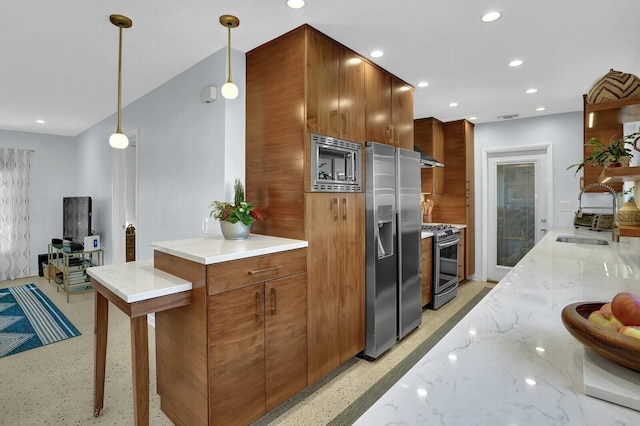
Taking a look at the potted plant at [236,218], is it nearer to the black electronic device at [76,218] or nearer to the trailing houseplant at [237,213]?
the trailing houseplant at [237,213]

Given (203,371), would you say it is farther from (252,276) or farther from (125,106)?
(125,106)

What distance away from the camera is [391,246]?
290 cm

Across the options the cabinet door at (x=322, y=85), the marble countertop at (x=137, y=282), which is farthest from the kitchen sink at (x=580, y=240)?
the marble countertop at (x=137, y=282)

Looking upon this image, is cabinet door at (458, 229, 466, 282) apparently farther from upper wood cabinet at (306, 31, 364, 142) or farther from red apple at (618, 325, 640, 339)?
red apple at (618, 325, 640, 339)

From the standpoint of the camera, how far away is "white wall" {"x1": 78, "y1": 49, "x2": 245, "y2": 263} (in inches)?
102

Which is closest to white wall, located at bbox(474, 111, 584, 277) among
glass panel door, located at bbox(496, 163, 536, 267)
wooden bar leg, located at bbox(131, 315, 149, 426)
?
glass panel door, located at bbox(496, 163, 536, 267)

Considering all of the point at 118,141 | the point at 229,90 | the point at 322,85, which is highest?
the point at 322,85

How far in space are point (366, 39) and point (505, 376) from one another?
2376 millimetres

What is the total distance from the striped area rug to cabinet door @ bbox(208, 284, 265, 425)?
246 centimetres

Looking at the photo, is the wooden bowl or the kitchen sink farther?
the kitchen sink

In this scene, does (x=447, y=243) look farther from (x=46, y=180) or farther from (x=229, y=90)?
(x=46, y=180)

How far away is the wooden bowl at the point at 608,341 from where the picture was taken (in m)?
0.60

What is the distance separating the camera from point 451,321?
3596 millimetres

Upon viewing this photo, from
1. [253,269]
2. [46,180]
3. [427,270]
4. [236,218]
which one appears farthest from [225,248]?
[46,180]
